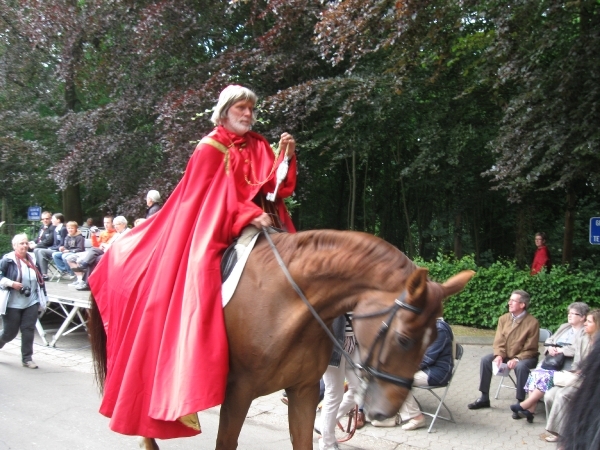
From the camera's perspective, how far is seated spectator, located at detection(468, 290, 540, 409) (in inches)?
243

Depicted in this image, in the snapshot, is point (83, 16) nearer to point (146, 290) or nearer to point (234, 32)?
point (234, 32)

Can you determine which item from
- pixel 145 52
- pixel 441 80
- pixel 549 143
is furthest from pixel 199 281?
pixel 145 52

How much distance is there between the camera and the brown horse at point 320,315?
8.42ft

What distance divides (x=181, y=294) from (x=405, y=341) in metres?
1.29

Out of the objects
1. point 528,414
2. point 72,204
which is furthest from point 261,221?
point 72,204

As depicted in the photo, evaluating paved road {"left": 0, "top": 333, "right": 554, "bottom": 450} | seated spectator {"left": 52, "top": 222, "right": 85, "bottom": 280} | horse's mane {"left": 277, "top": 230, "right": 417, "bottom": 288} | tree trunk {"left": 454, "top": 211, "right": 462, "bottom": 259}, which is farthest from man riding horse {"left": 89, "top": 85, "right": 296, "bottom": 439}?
tree trunk {"left": 454, "top": 211, "right": 462, "bottom": 259}

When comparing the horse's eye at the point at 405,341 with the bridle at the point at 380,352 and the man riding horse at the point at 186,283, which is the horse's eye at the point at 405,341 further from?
the man riding horse at the point at 186,283

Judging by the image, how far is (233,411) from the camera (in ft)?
10.3

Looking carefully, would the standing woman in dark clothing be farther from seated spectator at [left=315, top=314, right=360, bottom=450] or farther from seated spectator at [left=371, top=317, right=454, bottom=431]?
seated spectator at [left=371, top=317, right=454, bottom=431]

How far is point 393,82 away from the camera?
9.59 m

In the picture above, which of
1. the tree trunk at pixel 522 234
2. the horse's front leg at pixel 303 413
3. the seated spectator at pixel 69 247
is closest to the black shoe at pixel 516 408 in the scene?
the horse's front leg at pixel 303 413

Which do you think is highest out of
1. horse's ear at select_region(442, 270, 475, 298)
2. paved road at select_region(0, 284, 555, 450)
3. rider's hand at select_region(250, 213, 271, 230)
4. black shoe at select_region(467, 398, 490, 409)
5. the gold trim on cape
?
the gold trim on cape

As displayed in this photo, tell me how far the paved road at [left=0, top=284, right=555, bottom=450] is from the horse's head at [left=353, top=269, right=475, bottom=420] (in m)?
2.81

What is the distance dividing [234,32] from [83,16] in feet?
14.1
